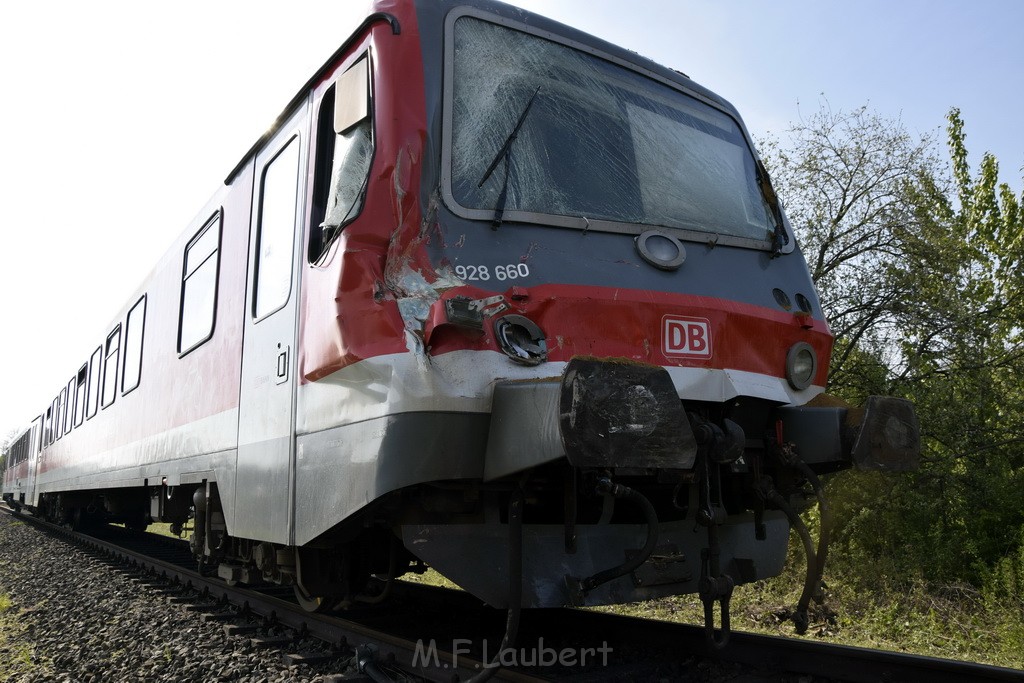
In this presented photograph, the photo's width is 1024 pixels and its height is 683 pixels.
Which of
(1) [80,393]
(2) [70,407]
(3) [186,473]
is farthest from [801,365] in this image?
(2) [70,407]

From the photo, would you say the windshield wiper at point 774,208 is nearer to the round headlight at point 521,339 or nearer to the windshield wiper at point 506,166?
the windshield wiper at point 506,166

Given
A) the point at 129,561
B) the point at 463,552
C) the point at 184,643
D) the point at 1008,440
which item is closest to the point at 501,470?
the point at 463,552

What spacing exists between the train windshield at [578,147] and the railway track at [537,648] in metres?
1.93

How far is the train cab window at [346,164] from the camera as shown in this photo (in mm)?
3699

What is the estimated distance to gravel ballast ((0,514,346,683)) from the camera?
15.5ft

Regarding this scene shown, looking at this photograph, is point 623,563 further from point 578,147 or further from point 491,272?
point 578,147

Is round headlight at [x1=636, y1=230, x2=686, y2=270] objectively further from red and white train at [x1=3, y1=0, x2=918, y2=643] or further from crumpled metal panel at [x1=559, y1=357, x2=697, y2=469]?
crumpled metal panel at [x1=559, y1=357, x2=697, y2=469]

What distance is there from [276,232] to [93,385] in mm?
8489

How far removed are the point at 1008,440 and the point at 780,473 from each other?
467 centimetres

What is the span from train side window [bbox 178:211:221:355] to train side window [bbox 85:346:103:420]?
17.1ft

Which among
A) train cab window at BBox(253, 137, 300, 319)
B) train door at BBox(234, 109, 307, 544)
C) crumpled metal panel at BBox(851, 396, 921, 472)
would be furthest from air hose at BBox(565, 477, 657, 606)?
train cab window at BBox(253, 137, 300, 319)

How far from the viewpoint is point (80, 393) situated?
13297 mm

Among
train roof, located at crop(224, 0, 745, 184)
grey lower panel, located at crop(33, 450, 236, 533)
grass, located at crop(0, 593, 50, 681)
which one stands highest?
train roof, located at crop(224, 0, 745, 184)

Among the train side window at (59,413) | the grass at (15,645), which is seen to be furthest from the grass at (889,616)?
the train side window at (59,413)
